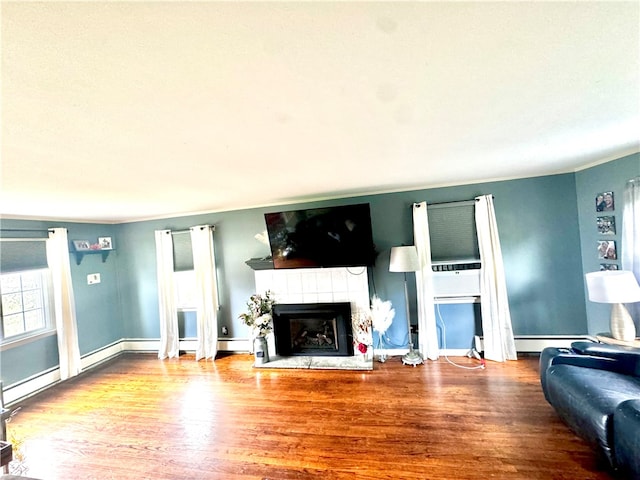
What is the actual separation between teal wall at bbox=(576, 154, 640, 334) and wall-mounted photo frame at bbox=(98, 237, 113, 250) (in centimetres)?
675

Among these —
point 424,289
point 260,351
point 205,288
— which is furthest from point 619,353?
point 205,288

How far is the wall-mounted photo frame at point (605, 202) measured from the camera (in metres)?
2.72

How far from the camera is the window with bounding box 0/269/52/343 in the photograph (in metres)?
3.25

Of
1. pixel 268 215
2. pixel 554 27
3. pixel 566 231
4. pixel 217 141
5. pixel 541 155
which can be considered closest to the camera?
pixel 554 27

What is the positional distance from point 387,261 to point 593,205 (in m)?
2.35

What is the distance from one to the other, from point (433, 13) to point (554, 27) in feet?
1.38

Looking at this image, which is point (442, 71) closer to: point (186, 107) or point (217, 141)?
point (186, 107)

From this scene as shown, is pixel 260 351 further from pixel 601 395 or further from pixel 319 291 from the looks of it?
pixel 601 395

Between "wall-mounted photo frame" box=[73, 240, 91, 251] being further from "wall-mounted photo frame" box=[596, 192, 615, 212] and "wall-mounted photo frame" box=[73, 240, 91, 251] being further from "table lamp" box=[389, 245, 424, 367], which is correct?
"wall-mounted photo frame" box=[596, 192, 615, 212]

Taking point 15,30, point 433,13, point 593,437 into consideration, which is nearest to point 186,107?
point 15,30

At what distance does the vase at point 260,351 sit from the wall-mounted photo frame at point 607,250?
4.19 meters

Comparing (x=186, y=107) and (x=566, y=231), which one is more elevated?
(x=186, y=107)

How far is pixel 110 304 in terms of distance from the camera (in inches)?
177

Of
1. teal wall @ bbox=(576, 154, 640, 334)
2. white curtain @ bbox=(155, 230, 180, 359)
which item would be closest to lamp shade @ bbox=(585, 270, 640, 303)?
teal wall @ bbox=(576, 154, 640, 334)
